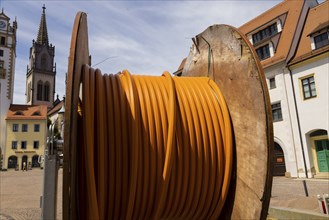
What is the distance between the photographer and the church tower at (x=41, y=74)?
71.1 m

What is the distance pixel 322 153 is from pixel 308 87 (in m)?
4.03

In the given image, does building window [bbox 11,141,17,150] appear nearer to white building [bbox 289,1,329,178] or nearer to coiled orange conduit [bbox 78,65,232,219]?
white building [bbox 289,1,329,178]

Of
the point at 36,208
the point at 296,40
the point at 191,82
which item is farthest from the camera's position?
the point at 296,40

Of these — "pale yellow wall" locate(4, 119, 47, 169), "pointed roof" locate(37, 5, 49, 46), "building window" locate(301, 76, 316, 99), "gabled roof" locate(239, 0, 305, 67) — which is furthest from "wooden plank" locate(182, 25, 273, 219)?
"pointed roof" locate(37, 5, 49, 46)

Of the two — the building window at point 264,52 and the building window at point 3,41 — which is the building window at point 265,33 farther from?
the building window at point 3,41

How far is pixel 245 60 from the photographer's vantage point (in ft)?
9.55

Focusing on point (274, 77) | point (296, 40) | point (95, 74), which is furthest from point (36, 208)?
point (296, 40)

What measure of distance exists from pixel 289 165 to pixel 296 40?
27.8 feet

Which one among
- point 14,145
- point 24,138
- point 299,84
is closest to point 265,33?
point 299,84

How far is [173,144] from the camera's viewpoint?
291cm

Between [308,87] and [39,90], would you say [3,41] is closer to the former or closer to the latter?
[39,90]

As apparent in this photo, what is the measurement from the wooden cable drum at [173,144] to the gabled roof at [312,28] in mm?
17180

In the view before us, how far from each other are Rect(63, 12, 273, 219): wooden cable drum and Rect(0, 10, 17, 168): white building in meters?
48.5

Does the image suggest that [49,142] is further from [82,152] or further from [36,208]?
[36,208]
